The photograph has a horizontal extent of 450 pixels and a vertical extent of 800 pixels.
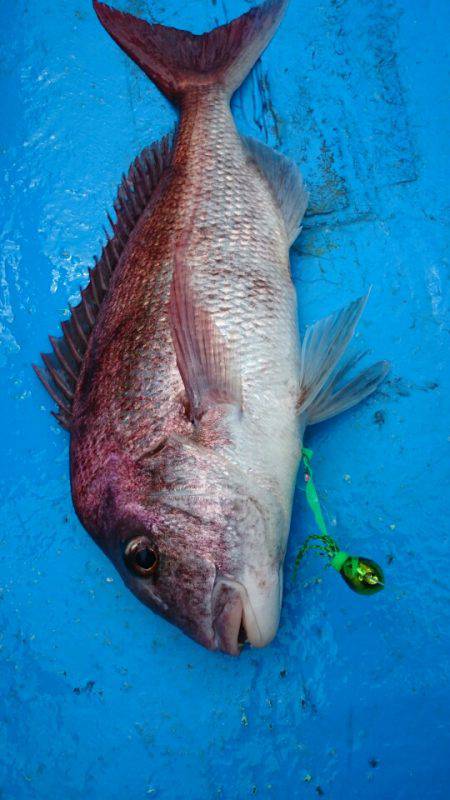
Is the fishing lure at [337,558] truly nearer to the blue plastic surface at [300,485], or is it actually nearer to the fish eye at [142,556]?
the blue plastic surface at [300,485]

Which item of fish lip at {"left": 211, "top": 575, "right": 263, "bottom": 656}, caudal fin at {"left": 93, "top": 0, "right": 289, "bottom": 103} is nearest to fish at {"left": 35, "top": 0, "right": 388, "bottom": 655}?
fish lip at {"left": 211, "top": 575, "right": 263, "bottom": 656}

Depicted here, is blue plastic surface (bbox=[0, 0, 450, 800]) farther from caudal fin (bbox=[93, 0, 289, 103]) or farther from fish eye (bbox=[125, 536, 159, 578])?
fish eye (bbox=[125, 536, 159, 578])

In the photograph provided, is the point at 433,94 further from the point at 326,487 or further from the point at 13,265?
the point at 13,265

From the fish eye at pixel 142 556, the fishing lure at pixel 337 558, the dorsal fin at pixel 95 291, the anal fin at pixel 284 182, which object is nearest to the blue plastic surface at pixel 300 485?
the fishing lure at pixel 337 558

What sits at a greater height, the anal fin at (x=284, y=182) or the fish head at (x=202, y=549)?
the anal fin at (x=284, y=182)

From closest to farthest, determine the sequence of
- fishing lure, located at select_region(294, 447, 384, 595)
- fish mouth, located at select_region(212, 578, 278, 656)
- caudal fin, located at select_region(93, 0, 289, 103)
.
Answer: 1. fish mouth, located at select_region(212, 578, 278, 656)
2. fishing lure, located at select_region(294, 447, 384, 595)
3. caudal fin, located at select_region(93, 0, 289, 103)

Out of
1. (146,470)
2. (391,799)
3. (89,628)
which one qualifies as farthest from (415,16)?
(391,799)
